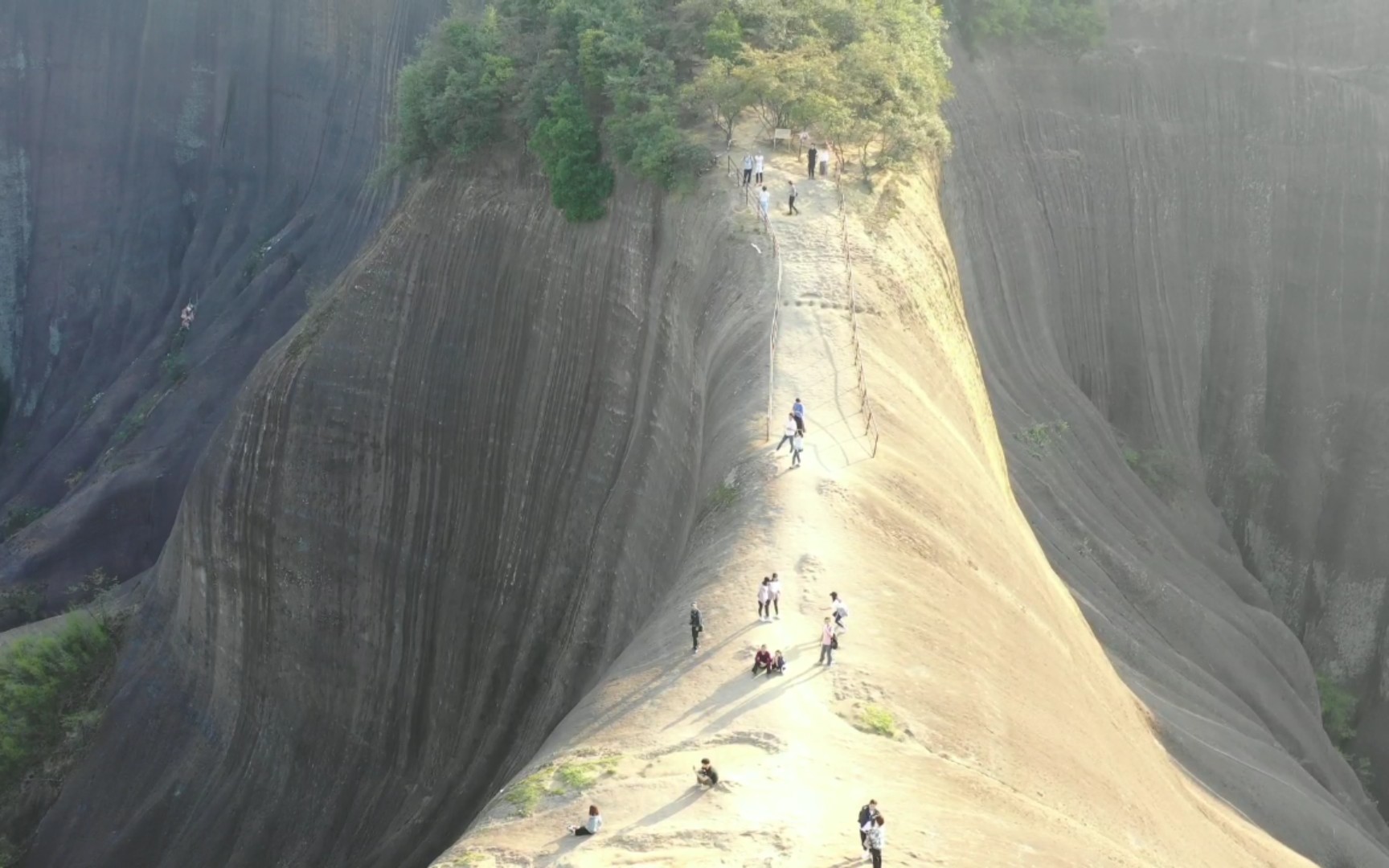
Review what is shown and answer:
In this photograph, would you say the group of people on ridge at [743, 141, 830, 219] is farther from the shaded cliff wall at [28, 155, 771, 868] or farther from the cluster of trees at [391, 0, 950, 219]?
the shaded cliff wall at [28, 155, 771, 868]

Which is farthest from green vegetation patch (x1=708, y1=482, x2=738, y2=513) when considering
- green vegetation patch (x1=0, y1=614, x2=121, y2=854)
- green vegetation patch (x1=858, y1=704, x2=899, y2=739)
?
green vegetation patch (x1=0, y1=614, x2=121, y2=854)

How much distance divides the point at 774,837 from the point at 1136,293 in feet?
109

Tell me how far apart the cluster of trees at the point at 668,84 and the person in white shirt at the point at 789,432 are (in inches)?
325

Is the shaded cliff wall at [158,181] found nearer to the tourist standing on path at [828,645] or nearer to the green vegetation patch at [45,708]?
the green vegetation patch at [45,708]

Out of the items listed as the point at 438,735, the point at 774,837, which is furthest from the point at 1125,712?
the point at 438,735

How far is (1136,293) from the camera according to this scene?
41.6 metres

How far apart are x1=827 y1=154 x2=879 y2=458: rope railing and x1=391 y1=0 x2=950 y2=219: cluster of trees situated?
1225mm

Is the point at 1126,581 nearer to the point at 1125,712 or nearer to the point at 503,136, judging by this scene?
the point at 1125,712

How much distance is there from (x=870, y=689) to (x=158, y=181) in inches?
2571

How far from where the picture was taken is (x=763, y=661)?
51.0 feet

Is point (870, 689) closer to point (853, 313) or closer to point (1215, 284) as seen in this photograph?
point (853, 313)

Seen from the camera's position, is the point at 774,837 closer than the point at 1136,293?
Yes

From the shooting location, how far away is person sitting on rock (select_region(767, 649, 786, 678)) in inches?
612

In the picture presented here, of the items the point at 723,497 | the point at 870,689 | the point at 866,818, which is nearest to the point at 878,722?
the point at 870,689
